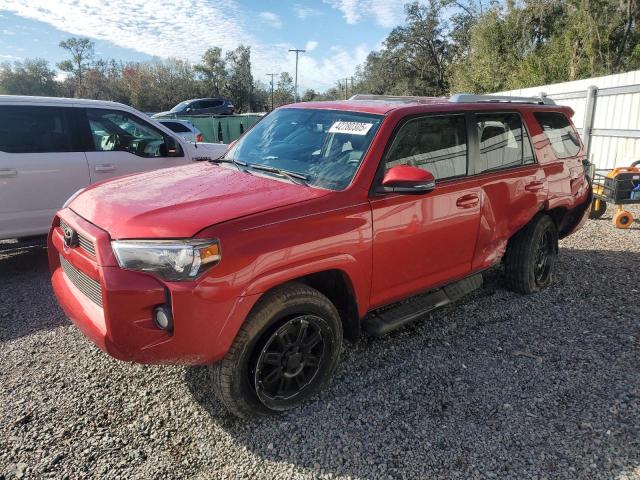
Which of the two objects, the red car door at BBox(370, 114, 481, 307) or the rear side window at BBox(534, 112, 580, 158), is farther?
the rear side window at BBox(534, 112, 580, 158)

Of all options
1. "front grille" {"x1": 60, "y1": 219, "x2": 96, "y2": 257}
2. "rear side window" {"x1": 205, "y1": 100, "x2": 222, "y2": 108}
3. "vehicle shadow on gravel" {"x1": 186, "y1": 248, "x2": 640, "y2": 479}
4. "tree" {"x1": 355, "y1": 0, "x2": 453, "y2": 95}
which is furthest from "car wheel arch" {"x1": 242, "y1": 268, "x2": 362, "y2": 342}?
"tree" {"x1": 355, "y1": 0, "x2": 453, "y2": 95}

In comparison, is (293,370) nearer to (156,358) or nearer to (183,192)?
(156,358)

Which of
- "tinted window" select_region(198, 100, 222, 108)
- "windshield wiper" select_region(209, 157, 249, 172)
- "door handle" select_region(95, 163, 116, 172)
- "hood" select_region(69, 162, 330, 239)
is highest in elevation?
"tinted window" select_region(198, 100, 222, 108)

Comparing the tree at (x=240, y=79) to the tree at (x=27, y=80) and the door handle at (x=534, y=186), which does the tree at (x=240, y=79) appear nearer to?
the tree at (x=27, y=80)

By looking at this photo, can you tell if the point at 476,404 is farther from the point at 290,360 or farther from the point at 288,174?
the point at 288,174

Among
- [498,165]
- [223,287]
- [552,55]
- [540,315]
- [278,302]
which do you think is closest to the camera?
[223,287]

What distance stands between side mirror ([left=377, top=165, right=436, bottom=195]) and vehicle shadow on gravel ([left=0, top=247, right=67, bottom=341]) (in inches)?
121

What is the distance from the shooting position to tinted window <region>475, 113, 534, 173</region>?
3.79 metres

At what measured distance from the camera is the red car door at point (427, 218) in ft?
9.95

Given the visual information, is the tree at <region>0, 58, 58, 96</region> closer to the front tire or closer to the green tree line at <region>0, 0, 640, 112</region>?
the green tree line at <region>0, 0, 640, 112</region>

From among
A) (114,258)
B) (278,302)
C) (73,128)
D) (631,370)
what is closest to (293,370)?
(278,302)

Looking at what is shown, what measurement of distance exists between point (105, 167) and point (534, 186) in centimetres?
485

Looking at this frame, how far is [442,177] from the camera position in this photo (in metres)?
3.41

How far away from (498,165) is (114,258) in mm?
3108
